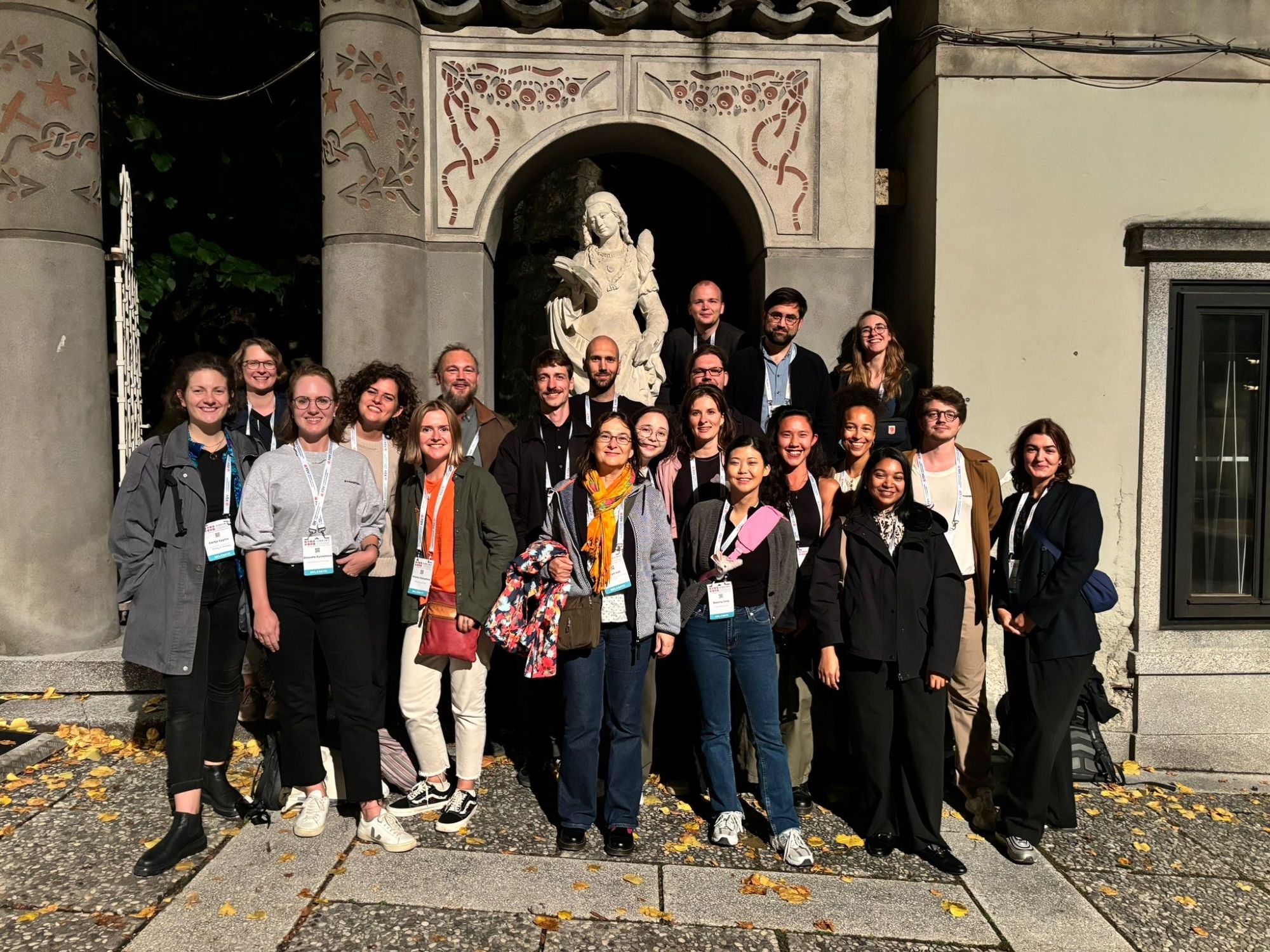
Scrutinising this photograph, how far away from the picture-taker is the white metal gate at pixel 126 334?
5.59 metres

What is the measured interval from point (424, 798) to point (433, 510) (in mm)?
1265

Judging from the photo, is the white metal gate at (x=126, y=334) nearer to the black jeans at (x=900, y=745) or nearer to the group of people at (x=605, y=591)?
the group of people at (x=605, y=591)

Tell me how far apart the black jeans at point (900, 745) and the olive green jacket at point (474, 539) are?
1510 mm

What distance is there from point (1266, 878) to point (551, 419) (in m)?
3.66

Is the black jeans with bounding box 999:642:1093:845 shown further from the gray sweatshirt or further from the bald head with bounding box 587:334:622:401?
the gray sweatshirt

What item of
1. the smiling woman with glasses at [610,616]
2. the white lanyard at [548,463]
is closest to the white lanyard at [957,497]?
the smiling woman with glasses at [610,616]

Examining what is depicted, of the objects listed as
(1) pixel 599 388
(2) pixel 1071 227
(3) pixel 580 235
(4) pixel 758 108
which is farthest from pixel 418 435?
(2) pixel 1071 227

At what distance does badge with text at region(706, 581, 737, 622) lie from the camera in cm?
358

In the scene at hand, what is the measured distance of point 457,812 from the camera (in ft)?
12.5

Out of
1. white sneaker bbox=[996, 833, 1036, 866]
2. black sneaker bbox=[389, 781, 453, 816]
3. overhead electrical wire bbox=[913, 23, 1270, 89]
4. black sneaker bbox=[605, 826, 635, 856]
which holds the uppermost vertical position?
overhead electrical wire bbox=[913, 23, 1270, 89]

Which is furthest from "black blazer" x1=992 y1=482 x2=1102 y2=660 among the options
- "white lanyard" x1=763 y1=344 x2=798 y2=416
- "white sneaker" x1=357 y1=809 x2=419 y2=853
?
"white sneaker" x1=357 y1=809 x2=419 y2=853

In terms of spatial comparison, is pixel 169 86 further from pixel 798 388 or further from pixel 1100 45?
pixel 1100 45

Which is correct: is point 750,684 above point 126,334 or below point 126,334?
below

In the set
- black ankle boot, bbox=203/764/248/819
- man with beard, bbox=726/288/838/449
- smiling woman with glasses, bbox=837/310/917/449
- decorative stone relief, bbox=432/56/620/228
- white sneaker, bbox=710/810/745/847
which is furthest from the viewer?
decorative stone relief, bbox=432/56/620/228
